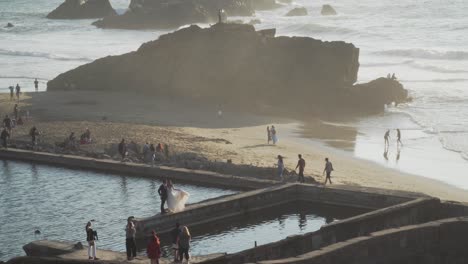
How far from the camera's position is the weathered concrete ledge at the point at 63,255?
21.6 meters

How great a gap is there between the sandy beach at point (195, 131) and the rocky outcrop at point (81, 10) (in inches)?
3443

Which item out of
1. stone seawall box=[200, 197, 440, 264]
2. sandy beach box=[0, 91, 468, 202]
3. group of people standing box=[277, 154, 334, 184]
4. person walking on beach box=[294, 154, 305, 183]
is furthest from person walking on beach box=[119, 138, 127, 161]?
stone seawall box=[200, 197, 440, 264]

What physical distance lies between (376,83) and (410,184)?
866 inches

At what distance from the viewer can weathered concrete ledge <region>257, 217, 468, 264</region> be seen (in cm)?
2084

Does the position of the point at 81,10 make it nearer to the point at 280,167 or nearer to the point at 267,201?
the point at 280,167

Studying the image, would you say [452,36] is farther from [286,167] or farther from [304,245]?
[304,245]

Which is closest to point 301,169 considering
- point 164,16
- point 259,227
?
point 259,227

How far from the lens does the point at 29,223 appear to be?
27.0 m

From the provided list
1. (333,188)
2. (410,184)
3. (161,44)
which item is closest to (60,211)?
(333,188)

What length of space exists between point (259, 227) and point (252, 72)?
28.2m

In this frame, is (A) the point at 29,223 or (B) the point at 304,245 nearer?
(B) the point at 304,245

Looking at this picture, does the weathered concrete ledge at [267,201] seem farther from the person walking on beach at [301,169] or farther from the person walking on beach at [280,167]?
the person walking on beach at [280,167]

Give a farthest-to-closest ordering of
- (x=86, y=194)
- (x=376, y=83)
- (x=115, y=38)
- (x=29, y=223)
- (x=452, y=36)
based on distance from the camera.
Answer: (x=115, y=38) → (x=452, y=36) → (x=376, y=83) → (x=86, y=194) → (x=29, y=223)

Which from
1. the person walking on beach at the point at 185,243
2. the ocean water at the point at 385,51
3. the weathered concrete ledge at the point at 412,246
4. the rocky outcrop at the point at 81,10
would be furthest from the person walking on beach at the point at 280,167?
the rocky outcrop at the point at 81,10
